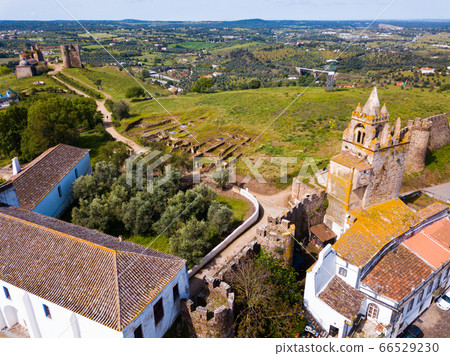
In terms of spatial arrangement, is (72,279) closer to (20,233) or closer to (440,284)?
(20,233)

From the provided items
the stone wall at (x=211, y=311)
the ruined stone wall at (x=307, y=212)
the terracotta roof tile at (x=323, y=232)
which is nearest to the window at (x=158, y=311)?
the stone wall at (x=211, y=311)

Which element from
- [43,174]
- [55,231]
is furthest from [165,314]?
[43,174]

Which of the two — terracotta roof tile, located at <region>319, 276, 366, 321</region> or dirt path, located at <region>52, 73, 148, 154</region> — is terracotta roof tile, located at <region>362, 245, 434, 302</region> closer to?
terracotta roof tile, located at <region>319, 276, 366, 321</region>

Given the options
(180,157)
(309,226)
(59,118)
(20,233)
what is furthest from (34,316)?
(59,118)

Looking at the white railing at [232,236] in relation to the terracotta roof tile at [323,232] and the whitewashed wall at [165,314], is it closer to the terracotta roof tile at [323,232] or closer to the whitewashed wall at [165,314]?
the whitewashed wall at [165,314]

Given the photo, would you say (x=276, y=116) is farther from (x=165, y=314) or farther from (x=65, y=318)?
(x=65, y=318)

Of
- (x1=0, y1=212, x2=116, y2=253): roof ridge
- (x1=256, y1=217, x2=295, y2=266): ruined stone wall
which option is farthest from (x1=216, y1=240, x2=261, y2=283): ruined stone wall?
(x1=0, y1=212, x2=116, y2=253): roof ridge
